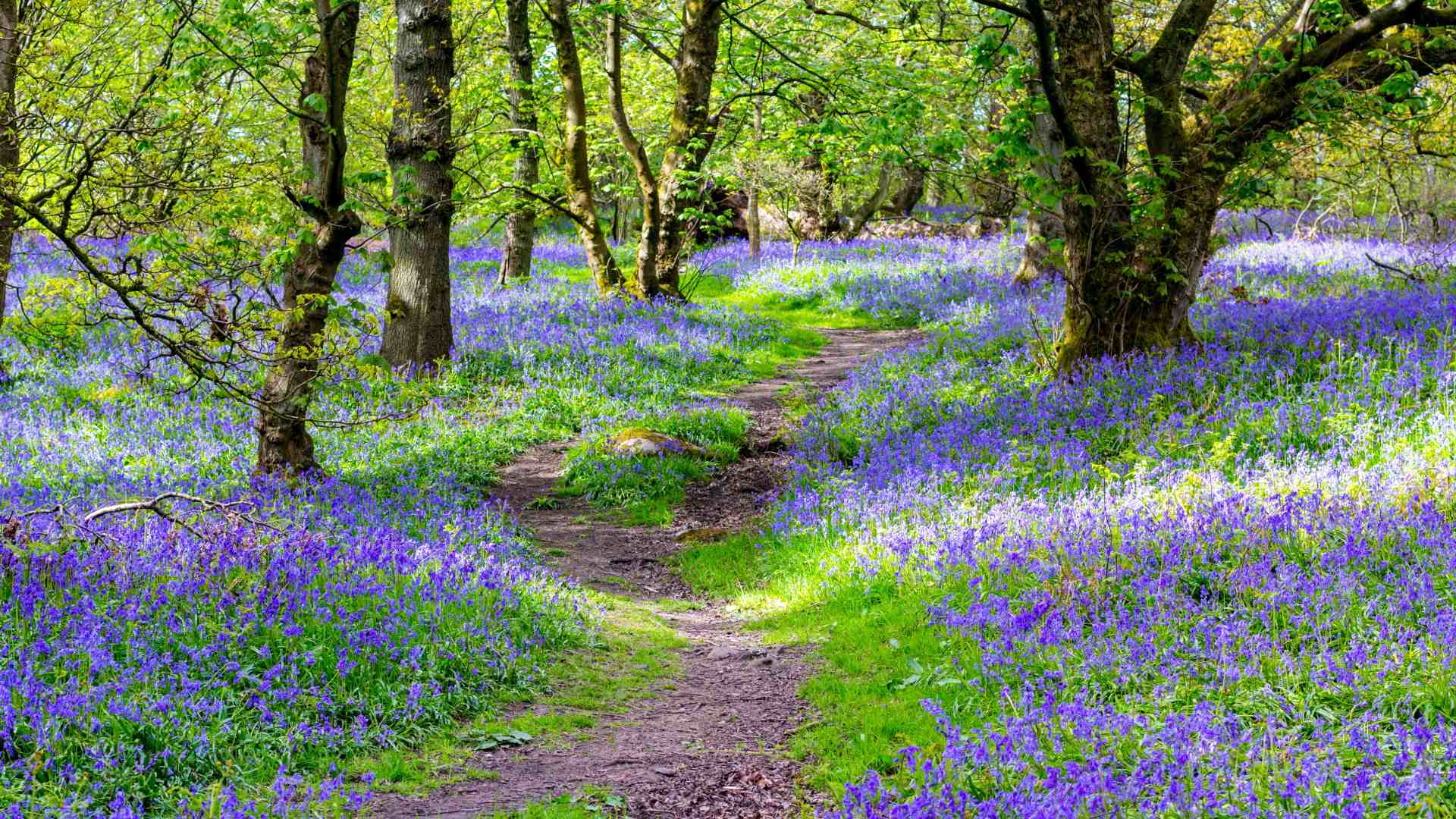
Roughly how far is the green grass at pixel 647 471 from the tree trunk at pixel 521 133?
5.45m

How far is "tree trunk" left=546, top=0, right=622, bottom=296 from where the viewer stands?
59.1 ft

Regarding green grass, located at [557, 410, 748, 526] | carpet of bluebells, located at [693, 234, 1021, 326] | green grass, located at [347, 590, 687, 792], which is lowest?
green grass, located at [347, 590, 687, 792]

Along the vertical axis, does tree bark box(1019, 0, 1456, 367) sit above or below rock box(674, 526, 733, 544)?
above

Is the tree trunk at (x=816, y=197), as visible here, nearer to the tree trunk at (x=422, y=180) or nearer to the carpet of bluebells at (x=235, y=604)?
the tree trunk at (x=422, y=180)

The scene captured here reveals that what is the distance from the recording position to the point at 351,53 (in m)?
8.64

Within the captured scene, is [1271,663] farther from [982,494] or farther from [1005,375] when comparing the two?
[1005,375]

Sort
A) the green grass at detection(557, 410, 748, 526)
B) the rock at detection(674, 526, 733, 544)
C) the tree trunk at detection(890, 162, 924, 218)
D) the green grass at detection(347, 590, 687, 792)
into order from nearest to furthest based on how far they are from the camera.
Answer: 1. the green grass at detection(347, 590, 687, 792)
2. the rock at detection(674, 526, 733, 544)
3. the green grass at detection(557, 410, 748, 526)
4. the tree trunk at detection(890, 162, 924, 218)

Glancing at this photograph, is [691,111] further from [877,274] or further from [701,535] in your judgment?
[701,535]

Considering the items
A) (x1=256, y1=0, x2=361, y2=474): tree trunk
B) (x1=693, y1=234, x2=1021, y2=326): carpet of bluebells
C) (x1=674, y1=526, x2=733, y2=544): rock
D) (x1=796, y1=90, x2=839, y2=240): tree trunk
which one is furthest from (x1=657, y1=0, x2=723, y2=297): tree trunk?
(x1=256, y1=0, x2=361, y2=474): tree trunk

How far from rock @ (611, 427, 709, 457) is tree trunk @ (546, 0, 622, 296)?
6.98m

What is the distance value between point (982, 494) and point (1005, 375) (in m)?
4.54

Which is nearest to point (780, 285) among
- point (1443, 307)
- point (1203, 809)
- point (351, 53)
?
point (1443, 307)

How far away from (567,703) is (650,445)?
5.86 meters

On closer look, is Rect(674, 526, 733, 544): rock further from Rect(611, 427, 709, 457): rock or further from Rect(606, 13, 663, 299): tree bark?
Rect(606, 13, 663, 299): tree bark
